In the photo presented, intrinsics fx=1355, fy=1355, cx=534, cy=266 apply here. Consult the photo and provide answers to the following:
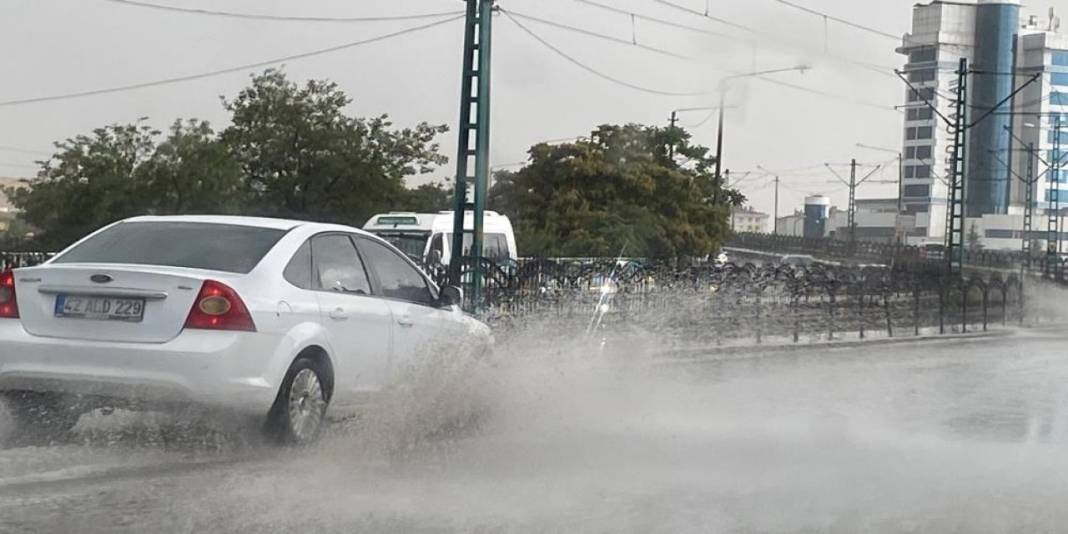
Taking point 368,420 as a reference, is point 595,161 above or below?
above

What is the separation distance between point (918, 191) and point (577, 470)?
124 metres

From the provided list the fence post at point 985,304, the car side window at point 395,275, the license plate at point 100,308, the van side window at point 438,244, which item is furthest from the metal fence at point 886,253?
the license plate at point 100,308

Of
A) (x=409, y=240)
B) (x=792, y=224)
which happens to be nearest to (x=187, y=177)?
(x=409, y=240)

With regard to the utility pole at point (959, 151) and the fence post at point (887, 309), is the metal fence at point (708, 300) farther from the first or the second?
the utility pole at point (959, 151)

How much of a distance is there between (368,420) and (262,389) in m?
1.10

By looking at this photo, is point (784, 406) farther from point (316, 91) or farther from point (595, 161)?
point (595, 161)

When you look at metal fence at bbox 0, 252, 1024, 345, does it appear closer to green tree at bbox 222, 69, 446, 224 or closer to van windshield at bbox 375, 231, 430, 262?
van windshield at bbox 375, 231, 430, 262

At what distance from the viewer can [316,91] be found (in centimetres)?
3878

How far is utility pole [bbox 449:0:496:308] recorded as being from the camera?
1934 cm

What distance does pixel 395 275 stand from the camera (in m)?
9.15

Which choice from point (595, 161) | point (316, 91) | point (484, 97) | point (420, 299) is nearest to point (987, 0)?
point (595, 161)

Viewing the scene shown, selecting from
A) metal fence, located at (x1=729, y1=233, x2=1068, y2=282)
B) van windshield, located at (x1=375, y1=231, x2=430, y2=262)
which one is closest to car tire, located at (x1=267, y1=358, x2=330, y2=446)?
van windshield, located at (x1=375, y1=231, x2=430, y2=262)

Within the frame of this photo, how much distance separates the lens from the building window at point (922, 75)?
119m

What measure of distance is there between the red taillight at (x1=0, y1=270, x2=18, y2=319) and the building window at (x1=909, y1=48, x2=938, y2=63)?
4559 inches
